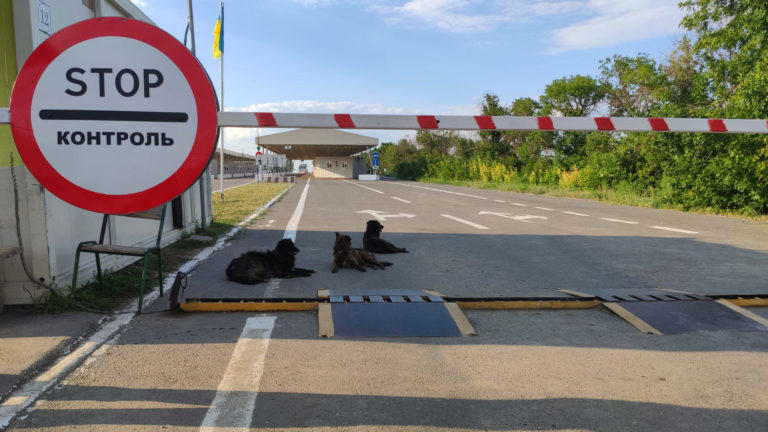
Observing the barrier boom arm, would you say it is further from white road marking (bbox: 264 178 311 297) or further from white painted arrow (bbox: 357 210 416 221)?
white painted arrow (bbox: 357 210 416 221)

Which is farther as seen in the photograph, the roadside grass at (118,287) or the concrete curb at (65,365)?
the roadside grass at (118,287)

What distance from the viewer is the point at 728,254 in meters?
7.52

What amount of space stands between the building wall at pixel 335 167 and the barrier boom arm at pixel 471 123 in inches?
2989

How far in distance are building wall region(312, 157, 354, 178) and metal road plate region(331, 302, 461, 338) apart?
249 ft

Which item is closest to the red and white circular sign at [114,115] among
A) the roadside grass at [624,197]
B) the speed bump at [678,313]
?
the speed bump at [678,313]

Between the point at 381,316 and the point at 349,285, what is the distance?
142cm

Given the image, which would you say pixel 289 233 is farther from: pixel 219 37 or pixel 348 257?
pixel 219 37

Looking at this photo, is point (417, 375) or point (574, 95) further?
point (574, 95)

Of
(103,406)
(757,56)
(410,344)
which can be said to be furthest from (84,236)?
(757,56)

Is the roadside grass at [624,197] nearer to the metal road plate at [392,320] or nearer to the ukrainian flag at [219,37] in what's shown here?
the metal road plate at [392,320]

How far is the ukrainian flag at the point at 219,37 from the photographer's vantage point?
64.9 ft

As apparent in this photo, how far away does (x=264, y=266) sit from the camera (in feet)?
18.5

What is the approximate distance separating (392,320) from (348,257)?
2.33m

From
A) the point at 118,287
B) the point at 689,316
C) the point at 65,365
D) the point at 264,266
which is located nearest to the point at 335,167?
the point at 264,266
